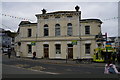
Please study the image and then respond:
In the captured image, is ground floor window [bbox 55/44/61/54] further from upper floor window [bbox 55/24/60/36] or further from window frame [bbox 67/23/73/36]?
window frame [bbox 67/23/73/36]

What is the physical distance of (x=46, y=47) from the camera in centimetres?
3209

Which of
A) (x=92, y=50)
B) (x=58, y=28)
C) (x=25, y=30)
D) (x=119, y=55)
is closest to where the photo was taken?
(x=119, y=55)

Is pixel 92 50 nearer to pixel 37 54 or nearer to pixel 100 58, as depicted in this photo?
pixel 100 58

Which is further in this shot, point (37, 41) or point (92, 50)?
point (37, 41)

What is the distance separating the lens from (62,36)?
3094 centimetres

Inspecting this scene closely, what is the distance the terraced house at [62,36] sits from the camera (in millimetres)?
30109

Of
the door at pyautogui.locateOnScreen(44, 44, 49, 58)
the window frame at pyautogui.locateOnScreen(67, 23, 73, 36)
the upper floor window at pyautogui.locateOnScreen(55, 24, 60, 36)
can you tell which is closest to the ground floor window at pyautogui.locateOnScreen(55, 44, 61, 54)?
the door at pyautogui.locateOnScreen(44, 44, 49, 58)

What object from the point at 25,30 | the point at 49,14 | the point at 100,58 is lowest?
the point at 100,58

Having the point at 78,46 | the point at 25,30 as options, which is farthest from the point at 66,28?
the point at 25,30

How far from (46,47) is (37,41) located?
189cm

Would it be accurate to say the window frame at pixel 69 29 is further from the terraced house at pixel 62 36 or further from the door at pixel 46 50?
the door at pixel 46 50

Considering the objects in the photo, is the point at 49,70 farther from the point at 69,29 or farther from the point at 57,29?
the point at 57,29

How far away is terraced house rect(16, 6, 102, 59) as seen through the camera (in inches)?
1185

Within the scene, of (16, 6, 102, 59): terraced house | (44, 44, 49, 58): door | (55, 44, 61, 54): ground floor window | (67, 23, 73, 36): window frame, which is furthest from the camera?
(44, 44, 49, 58): door
